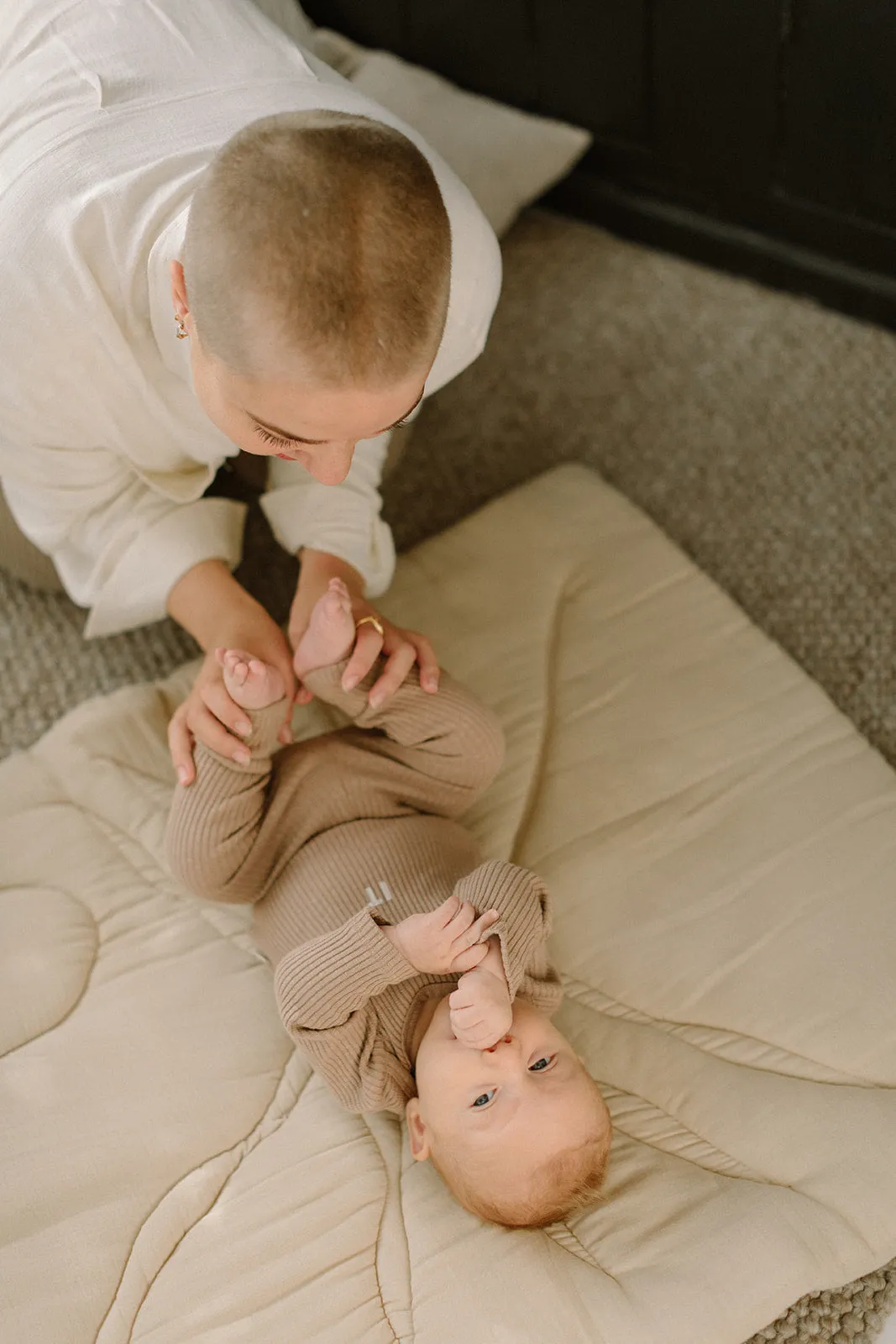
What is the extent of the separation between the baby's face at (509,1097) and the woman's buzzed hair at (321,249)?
1.72 ft

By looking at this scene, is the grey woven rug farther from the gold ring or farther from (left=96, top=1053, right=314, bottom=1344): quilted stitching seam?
(left=96, top=1053, right=314, bottom=1344): quilted stitching seam

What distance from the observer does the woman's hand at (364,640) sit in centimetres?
105

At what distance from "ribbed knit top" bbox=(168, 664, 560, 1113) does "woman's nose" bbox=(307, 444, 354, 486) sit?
0.26 meters

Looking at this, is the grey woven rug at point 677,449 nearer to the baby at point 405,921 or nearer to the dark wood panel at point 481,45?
the dark wood panel at point 481,45

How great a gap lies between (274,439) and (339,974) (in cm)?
42

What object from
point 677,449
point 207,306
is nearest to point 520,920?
point 207,306

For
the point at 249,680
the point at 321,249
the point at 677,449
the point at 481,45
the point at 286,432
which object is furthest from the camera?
the point at 481,45

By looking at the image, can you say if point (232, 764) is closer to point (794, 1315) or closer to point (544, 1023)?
point (544, 1023)

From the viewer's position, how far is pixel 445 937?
927 mm

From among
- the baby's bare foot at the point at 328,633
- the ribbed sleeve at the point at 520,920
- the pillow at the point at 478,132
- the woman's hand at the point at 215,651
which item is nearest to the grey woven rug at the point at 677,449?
the pillow at the point at 478,132

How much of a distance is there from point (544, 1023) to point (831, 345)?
3.35 feet

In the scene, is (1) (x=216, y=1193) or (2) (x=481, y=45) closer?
(1) (x=216, y=1193)

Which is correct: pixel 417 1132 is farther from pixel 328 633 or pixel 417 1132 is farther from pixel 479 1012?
pixel 328 633

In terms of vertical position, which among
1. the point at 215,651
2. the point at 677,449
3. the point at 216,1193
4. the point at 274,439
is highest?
the point at 274,439
